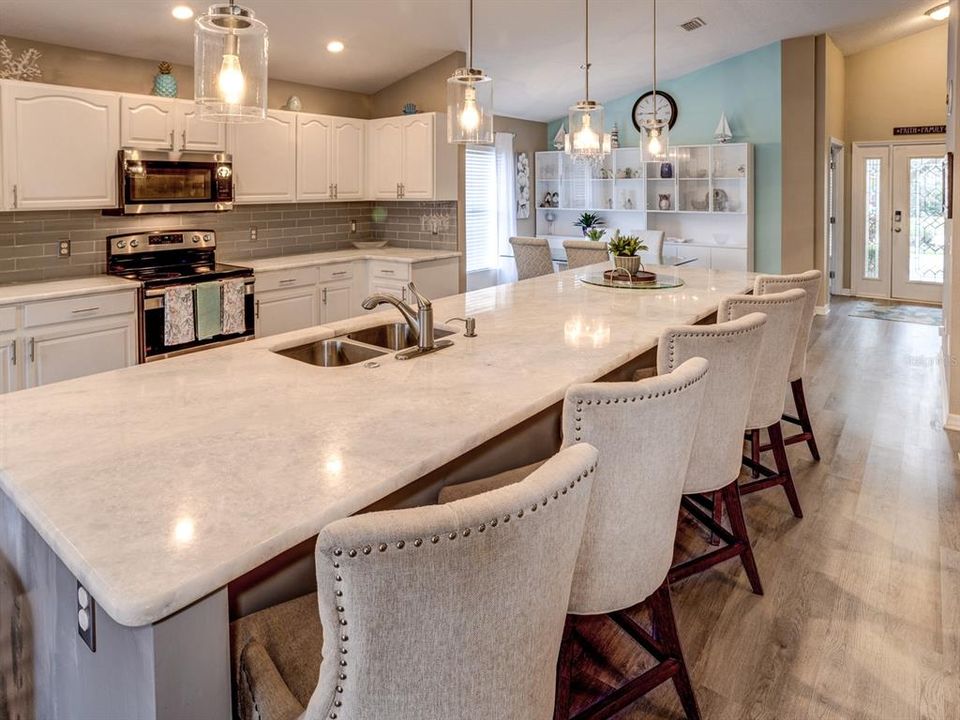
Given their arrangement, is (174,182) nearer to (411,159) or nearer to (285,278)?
(285,278)

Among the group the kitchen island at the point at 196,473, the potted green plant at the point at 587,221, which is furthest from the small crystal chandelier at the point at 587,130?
the potted green plant at the point at 587,221

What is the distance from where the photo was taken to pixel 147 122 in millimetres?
4488

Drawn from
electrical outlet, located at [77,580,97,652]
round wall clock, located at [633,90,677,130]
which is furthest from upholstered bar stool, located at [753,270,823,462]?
round wall clock, located at [633,90,677,130]

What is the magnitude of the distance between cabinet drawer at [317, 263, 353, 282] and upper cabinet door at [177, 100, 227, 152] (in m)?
1.17

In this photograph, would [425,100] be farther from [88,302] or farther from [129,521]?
[129,521]

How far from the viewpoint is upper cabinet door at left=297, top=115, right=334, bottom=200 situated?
5.62 meters

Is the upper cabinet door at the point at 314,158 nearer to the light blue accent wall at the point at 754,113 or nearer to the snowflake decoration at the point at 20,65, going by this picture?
the snowflake decoration at the point at 20,65

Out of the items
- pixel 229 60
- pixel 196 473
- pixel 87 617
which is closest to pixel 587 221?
pixel 229 60

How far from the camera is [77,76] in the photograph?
14.6 feet

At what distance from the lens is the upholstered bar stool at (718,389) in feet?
6.57

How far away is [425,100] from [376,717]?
5918mm

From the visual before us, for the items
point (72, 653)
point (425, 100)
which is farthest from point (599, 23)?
point (72, 653)

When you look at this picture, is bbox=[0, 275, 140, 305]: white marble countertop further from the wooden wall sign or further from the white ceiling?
the wooden wall sign

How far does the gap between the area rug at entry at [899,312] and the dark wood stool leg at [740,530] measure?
6402 mm
